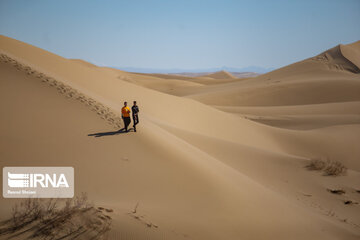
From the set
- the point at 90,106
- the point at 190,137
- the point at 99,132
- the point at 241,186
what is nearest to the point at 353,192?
the point at 241,186

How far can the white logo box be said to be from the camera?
16.7ft

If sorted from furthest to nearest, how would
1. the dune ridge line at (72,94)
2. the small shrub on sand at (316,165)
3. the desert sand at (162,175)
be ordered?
the small shrub on sand at (316,165)
the dune ridge line at (72,94)
the desert sand at (162,175)

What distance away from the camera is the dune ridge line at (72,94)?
821 cm

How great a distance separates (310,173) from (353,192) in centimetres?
159

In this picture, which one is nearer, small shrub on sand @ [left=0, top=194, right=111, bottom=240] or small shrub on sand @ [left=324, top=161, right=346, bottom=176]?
small shrub on sand @ [left=0, top=194, right=111, bottom=240]

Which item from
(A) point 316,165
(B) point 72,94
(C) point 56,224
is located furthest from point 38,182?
(A) point 316,165

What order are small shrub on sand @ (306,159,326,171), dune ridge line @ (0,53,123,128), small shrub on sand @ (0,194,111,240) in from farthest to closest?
1. small shrub on sand @ (306,159,326,171)
2. dune ridge line @ (0,53,123,128)
3. small shrub on sand @ (0,194,111,240)

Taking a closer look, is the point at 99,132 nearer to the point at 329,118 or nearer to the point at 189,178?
the point at 189,178

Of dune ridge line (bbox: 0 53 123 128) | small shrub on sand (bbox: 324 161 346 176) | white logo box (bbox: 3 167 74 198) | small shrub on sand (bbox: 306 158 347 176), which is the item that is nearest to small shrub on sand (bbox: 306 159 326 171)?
small shrub on sand (bbox: 306 158 347 176)

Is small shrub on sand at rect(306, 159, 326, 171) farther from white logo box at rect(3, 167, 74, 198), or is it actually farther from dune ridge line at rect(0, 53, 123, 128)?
white logo box at rect(3, 167, 74, 198)

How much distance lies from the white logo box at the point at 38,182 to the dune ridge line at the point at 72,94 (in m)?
2.52

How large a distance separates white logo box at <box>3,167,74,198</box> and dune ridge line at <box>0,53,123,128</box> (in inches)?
99.1

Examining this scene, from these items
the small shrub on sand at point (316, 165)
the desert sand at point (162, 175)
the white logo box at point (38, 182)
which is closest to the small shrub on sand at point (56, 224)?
the desert sand at point (162, 175)

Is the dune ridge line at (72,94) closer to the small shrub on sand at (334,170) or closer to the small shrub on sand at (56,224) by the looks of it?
A: the small shrub on sand at (56,224)
